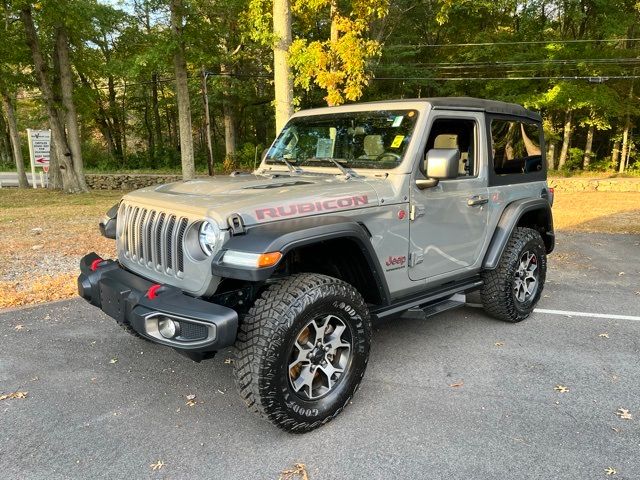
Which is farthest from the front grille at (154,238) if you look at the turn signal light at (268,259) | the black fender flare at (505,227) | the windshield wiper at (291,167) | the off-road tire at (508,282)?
the off-road tire at (508,282)

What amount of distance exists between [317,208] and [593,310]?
3.57m

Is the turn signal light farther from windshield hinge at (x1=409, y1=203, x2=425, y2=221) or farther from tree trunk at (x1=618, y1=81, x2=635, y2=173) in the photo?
tree trunk at (x1=618, y1=81, x2=635, y2=173)

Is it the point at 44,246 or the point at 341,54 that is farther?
the point at 341,54

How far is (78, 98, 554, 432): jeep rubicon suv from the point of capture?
2.60 meters

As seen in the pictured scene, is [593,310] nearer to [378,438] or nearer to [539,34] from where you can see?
[378,438]

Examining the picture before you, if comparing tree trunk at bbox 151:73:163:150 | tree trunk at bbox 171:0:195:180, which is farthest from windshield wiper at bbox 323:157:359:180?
tree trunk at bbox 151:73:163:150

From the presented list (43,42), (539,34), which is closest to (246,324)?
(43,42)

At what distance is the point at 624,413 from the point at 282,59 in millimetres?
7213

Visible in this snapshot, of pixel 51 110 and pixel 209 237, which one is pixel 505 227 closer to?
pixel 209 237

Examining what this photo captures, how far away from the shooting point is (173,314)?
8.21ft

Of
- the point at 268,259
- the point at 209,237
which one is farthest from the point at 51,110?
the point at 268,259

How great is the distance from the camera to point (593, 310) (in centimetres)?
493

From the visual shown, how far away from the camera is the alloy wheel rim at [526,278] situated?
14.8 feet

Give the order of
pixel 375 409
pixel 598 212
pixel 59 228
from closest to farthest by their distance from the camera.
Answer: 1. pixel 375 409
2. pixel 59 228
3. pixel 598 212
